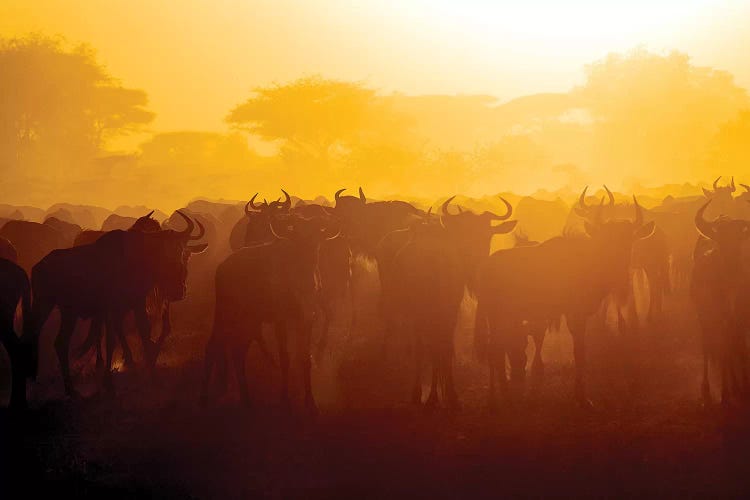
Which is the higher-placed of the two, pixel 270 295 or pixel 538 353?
pixel 270 295

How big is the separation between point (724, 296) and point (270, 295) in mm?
5386

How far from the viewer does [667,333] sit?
42.8 ft

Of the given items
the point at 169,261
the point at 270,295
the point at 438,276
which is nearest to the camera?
the point at 270,295

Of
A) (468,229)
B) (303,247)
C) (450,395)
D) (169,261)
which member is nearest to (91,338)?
(169,261)

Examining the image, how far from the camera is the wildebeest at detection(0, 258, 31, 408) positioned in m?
8.66

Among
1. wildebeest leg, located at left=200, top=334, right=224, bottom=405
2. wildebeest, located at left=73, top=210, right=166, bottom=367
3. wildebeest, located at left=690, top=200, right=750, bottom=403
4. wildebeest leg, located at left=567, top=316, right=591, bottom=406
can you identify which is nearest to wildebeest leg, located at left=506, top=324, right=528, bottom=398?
wildebeest leg, located at left=567, top=316, right=591, bottom=406

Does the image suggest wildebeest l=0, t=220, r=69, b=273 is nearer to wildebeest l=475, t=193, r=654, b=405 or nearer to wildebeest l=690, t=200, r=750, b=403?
wildebeest l=475, t=193, r=654, b=405

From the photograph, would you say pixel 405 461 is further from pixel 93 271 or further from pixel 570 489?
pixel 93 271

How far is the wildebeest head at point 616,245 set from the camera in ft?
30.3

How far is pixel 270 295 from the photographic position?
8.94 m

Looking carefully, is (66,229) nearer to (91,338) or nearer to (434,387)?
(91,338)

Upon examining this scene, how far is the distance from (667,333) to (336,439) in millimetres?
7566

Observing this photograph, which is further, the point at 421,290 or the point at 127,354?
the point at 127,354

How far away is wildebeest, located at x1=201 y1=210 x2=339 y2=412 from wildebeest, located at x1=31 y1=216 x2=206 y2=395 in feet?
4.74
